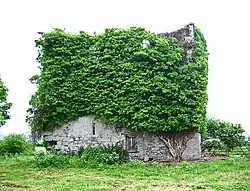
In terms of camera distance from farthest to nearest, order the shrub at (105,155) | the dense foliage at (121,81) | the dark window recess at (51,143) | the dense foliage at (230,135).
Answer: the dense foliage at (230,135)
the dark window recess at (51,143)
the dense foliage at (121,81)
the shrub at (105,155)

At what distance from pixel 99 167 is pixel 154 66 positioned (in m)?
5.40

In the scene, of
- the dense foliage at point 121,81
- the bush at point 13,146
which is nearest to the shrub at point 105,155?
the dense foliage at point 121,81

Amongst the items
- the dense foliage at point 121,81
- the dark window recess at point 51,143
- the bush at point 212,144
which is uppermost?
the dense foliage at point 121,81

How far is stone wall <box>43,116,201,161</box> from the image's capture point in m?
18.5

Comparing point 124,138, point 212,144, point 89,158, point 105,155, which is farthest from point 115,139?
point 212,144

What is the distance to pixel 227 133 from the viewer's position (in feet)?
65.0

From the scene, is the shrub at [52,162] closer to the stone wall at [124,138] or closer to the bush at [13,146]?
the stone wall at [124,138]

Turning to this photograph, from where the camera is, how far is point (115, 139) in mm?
18594

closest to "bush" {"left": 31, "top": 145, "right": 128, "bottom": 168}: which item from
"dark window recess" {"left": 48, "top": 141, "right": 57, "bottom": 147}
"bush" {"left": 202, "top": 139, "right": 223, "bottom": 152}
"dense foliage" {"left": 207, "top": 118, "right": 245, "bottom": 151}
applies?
"dark window recess" {"left": 48, "top": 141, "right": 57, "bottom": 147}

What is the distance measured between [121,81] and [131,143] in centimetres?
287

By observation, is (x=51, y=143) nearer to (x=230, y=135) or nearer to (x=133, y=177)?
(x=133, y=177)

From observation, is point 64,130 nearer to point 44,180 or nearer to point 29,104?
point 29,104

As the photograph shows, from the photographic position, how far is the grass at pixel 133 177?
11134 mm

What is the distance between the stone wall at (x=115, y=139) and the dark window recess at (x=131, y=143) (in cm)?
5
